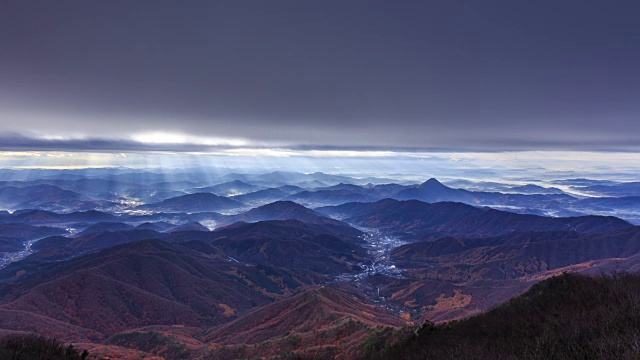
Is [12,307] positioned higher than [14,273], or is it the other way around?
[12,307]

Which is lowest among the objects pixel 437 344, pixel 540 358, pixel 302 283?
pixel 302 283

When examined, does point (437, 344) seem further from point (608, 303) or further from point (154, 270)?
point (154, 270)

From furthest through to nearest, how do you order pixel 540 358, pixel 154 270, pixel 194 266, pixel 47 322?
pixel 194 266 → pixel 154 270 → pixel 47 322 → pixel 540 358

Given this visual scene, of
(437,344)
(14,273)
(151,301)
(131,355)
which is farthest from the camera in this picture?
(14,273)

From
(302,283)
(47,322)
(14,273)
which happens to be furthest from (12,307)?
(302,283)

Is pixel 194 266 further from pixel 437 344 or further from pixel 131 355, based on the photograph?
pixel 437 344

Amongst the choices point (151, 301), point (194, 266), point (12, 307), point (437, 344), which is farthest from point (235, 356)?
point (194, 266)

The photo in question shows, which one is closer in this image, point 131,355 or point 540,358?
point 540,358
